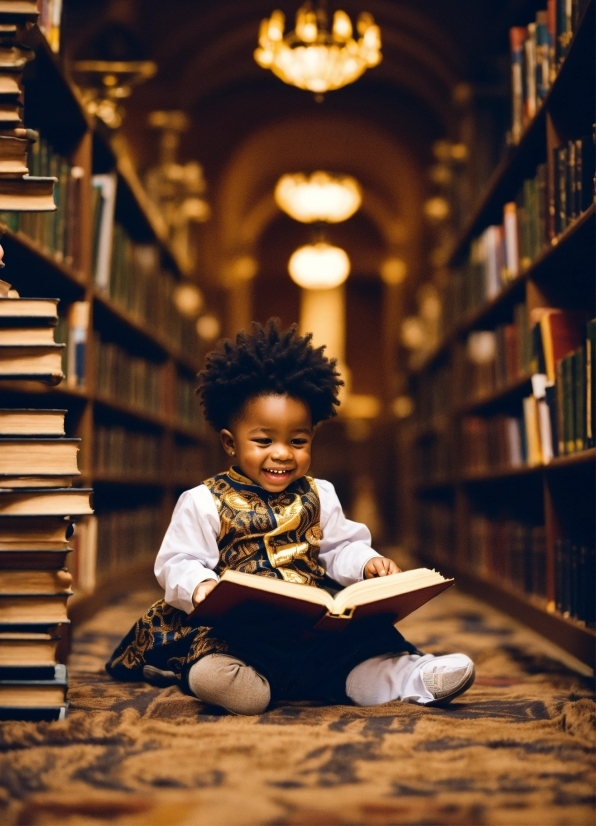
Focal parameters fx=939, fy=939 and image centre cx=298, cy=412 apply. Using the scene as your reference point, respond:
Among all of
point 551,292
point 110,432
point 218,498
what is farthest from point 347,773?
point 110,432

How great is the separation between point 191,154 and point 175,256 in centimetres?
404

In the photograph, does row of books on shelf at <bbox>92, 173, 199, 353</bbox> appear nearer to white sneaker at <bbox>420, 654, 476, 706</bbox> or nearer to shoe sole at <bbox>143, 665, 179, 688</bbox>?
shoe sole at <bbox>143, 665, 179, 688</bbox>

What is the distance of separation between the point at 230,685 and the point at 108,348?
221cm

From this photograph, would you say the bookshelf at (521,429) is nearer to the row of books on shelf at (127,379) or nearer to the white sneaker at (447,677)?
the white sneaker at (447,677)

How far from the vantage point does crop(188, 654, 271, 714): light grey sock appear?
1730 mm

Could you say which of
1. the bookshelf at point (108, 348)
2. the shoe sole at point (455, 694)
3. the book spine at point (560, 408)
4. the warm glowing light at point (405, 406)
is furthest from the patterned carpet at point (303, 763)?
the warm glowing light at point (405, 406)

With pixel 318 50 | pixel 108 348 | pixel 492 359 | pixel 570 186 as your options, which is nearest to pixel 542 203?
pixel 570 186

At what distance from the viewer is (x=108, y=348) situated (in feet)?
12.2

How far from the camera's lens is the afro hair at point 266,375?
1.95m

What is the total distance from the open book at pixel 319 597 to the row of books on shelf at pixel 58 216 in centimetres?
116

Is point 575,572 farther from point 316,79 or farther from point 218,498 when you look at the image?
point 316,79

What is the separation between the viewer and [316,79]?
509 cm

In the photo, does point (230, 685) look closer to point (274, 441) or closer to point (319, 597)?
point (319, 597)

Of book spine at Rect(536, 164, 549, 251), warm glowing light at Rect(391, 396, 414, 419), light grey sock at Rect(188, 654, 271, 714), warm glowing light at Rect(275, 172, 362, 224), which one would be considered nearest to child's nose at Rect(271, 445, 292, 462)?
light grey sock at Rect(188, 654, 271, 714)
